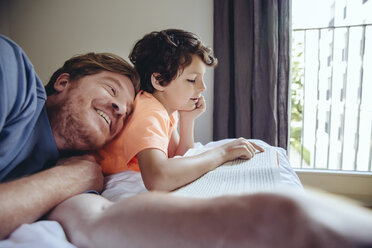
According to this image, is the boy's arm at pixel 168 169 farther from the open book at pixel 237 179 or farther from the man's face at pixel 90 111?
the man's face at pixel 90 111

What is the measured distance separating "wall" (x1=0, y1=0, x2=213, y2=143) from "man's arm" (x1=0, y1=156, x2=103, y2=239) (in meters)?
1.68

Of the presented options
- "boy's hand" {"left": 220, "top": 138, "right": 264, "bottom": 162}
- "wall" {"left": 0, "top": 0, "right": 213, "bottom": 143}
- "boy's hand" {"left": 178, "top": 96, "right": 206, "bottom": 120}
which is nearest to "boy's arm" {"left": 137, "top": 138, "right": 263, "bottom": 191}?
"boy's hand" {"left": 220, "top": 138, "right": 264, "bottom": 162}

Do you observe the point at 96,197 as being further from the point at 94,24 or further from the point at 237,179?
the point at 94,24

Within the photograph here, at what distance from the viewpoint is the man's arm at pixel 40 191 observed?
1.54ft

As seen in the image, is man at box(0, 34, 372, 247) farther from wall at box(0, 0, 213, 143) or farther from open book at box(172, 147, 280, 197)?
wall at box(0, 0, 213, 143)

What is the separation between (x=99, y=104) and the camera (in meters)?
0.86

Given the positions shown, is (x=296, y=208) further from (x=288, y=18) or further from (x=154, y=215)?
(x=288, y=18)

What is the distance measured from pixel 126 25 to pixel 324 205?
8.16ft

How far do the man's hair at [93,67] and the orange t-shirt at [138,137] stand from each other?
0.37 feet

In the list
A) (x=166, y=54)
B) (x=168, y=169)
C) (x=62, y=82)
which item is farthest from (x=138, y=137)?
(x=166, y=54)

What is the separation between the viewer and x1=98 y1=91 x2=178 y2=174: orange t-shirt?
78 centimetres

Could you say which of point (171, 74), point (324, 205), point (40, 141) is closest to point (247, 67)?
point (171, 74)

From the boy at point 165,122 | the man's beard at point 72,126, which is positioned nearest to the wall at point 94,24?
the boy at point 165,122

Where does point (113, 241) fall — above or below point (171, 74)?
below
